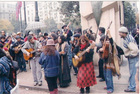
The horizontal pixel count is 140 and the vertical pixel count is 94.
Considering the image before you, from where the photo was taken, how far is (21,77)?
7.48 metres

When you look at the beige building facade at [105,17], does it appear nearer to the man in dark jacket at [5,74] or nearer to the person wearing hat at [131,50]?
the person wearing hat at [131,50]

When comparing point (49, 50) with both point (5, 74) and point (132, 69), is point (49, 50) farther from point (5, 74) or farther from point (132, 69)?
point (132, 69)

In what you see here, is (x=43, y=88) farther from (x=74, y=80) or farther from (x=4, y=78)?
(x=4, y=78)

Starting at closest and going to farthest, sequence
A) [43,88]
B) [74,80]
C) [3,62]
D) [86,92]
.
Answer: [3,62] < [86,92] < [43,88] < [74,80]

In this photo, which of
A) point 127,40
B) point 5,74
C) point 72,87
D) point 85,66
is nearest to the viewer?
point 5,74

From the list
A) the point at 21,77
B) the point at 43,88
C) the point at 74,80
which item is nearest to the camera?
the point at 43,88

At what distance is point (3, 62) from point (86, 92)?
275cm

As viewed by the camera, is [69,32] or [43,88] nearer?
[43,88]

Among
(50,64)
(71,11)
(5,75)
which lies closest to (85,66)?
(50,64)

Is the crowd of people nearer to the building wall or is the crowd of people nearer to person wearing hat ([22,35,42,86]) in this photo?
person wearing hat ([22,35,42,86])

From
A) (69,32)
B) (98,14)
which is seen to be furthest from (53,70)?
(98,14)

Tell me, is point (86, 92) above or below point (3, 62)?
below

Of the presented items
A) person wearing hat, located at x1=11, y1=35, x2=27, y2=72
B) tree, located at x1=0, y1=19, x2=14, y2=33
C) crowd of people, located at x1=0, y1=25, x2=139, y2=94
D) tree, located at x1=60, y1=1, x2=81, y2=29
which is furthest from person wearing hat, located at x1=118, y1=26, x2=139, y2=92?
tree, located at x1=0, y1=19, x2=14, y2=33

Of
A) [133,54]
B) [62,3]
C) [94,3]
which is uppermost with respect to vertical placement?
[62,3]
